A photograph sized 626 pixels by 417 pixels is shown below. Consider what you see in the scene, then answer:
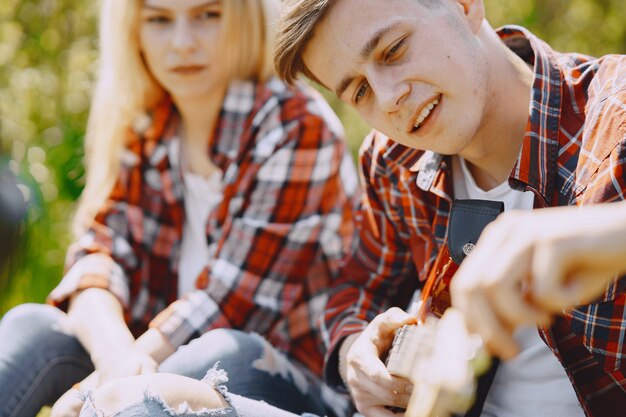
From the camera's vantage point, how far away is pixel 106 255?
2326 mm

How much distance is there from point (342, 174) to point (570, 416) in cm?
103

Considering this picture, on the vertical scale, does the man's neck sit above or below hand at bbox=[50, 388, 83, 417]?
above

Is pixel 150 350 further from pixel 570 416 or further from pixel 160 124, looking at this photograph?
pixel 570 416

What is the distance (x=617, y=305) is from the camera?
1.30m

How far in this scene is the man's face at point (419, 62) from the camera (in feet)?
4.87

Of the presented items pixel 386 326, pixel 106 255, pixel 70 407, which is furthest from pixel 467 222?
pixel 106 255

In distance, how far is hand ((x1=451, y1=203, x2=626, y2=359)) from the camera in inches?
30.8

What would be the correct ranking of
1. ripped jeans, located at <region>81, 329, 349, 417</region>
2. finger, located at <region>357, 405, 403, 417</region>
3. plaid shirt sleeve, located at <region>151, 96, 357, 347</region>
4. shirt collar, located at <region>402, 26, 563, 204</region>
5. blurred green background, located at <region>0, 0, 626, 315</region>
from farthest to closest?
1. blurred green background, located at <region>0, 0, 626, 315</region>
2. plaid shirt sleeve, located at <region>151, 96, 357, 347</region>
3. ripped jeans, located at <region>81, 329, 349, 417</region>
4. finger, located at <region>357, 405, 403, 417</region>
5. shirt collar, located at <region>402, 26, 563, 204</region>

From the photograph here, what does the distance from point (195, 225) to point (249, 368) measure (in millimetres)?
707

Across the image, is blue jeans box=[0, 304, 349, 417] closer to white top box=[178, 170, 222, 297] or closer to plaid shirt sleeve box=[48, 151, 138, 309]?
plaid shirt sleeve box=[48, 151, 138, 309]

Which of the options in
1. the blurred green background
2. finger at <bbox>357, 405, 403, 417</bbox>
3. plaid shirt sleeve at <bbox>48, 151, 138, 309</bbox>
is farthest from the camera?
the blurred green background

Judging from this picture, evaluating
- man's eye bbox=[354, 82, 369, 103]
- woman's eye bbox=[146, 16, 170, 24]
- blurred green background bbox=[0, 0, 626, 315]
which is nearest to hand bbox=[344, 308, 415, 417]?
man's eye bbox=[354, 82, 369, 103]

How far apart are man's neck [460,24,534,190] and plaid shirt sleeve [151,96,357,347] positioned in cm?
64

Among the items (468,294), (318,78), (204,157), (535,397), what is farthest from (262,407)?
(204,157)
